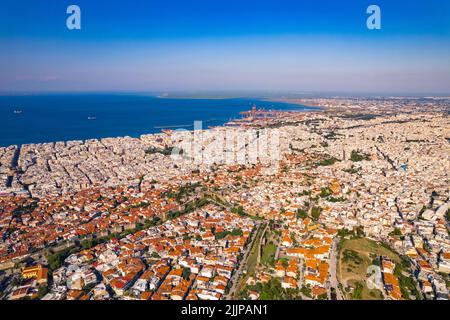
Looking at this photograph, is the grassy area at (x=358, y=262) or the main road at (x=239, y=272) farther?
the main road at (x=239, y=272)

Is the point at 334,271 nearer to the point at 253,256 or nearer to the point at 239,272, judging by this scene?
the point at 253,256

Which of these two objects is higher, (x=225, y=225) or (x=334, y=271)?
(x=225, y=225)

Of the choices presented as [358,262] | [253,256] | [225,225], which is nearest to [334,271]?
[358,262]

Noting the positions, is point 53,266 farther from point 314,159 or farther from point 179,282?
point 314,159

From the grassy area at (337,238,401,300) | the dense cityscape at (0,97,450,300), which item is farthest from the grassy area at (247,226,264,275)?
the grassy area at (337,238,401,300)

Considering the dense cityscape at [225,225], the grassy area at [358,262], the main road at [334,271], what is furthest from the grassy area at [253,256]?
the grassy area at [358,262]

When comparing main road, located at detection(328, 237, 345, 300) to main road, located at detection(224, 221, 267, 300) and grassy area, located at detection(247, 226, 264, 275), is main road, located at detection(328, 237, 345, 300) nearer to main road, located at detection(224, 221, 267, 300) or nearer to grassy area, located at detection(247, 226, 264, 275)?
grassy area, located at detection(247, 226, 264, 275)

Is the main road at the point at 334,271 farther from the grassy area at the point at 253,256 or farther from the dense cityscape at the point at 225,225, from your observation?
the grassy area at the point at 253,256
